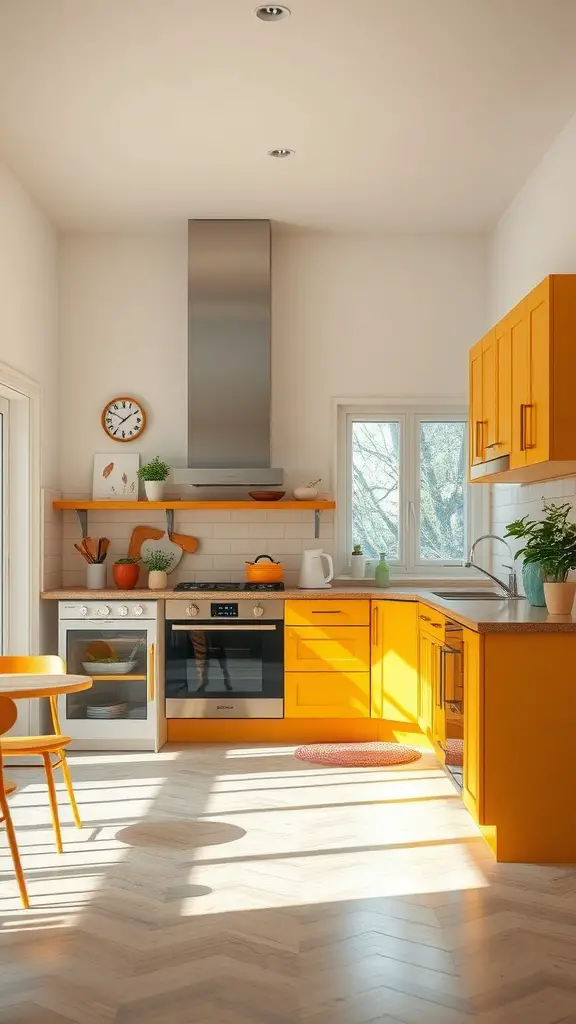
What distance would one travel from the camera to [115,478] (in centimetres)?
632

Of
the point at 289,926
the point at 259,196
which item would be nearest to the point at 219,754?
the point at 289,926

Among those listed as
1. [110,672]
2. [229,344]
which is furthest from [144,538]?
[229,344]

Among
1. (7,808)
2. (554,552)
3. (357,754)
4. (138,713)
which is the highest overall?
(554,552)

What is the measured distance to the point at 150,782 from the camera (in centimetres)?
492

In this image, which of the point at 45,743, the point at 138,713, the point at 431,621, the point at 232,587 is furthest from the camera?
the point at 232,587

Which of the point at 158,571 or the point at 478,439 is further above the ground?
the point at 478,439

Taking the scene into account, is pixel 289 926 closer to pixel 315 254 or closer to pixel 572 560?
pixel 572 560

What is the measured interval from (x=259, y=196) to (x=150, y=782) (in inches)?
128

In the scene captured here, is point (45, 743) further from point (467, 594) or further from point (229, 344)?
point (229, 344)

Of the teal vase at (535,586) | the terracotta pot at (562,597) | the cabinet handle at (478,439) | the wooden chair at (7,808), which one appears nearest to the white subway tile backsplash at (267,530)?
the cabinet handle at (478,439)

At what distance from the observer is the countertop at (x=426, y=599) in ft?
12.3

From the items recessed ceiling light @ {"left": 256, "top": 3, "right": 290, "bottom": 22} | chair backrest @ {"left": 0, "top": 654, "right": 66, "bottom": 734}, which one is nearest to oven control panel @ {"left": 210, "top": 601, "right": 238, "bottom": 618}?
chair backrest @ {"left": 0, "top": 654, "right": 66, "bottom": 734}

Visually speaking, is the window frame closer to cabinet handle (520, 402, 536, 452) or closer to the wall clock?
the wall clock

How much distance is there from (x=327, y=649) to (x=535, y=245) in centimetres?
246
